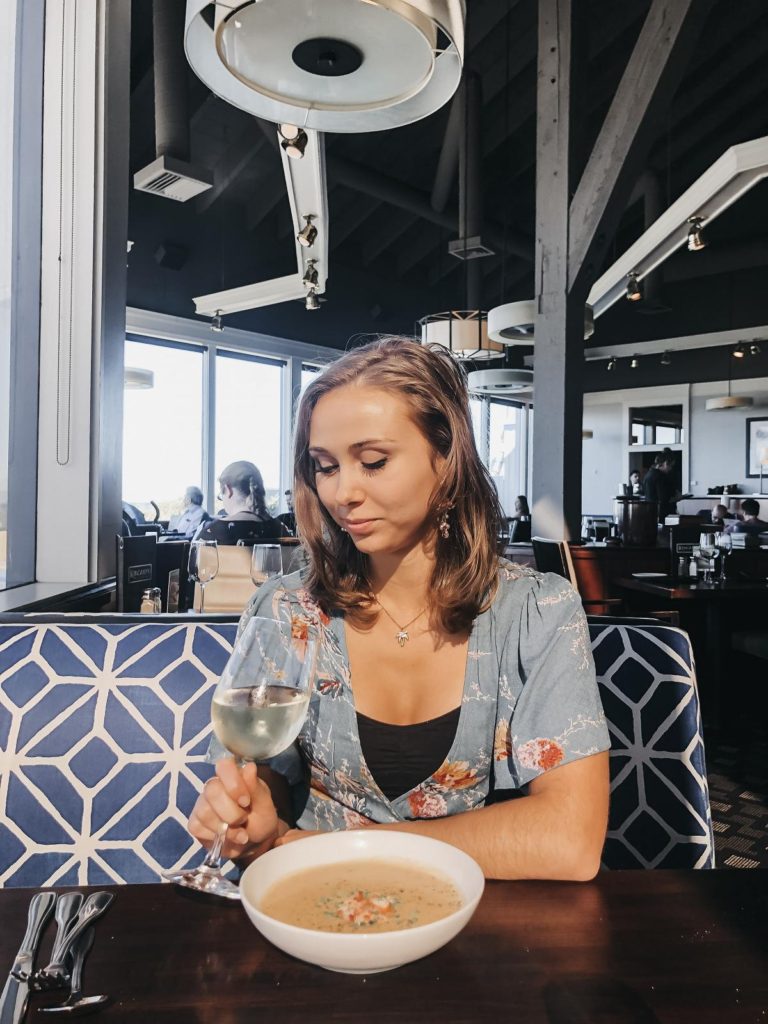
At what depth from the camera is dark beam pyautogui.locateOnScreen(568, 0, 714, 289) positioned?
405cm

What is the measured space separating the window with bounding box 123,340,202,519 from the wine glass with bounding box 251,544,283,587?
7153mm

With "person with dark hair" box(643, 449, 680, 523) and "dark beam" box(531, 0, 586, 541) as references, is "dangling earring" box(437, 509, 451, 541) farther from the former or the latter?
"person with dark hair" box(643, 449, 680, 523)

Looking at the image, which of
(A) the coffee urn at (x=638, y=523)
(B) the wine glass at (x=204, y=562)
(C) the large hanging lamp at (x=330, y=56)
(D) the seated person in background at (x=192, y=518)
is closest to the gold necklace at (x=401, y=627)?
(B) the wine glass at (x=204, y=562)

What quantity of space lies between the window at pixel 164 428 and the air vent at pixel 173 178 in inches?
171

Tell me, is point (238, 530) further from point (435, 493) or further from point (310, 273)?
point (435, 493)

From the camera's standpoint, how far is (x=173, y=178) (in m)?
4.51

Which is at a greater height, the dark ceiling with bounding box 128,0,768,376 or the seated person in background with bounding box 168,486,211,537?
the dark ceiling with bounding box 128,0,768,376

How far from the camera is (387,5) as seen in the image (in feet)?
5.77

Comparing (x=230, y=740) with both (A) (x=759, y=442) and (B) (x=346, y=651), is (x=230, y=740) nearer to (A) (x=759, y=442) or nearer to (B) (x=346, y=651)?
(B) (x=346, y=651)

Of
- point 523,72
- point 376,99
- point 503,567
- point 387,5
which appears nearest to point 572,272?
point 376,99

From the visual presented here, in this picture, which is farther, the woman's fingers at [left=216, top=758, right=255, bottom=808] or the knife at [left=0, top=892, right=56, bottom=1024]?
the woman's fingers at [left=216, top=758, right=255, bottom=808]

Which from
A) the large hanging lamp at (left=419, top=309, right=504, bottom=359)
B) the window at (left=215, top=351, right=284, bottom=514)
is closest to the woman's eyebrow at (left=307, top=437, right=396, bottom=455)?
the large hanging lamp at (left=419, top=309, right=504, bottom=359)

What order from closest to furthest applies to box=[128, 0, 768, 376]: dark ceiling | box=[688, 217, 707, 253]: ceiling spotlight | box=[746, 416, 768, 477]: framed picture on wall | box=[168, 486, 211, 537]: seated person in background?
box=[688, 217, 707, 253]: ceiling spotlight → box=[168, 486, 211, 537]: seated person in background → box=[128, 0, 768, 376]: dark ceiling → box=[746, 416, 768, 477]: framed picture on wall

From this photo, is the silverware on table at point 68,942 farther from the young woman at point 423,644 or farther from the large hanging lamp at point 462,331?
the large hanging lamp at point 462,331
